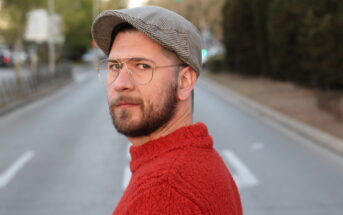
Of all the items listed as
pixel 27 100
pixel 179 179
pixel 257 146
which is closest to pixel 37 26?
pixel 27 100

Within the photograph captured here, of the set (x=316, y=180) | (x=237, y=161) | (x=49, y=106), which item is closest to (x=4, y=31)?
(x=49, y=106)

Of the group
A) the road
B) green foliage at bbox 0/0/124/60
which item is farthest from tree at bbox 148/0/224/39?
the road

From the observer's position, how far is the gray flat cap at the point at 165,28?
1500mm

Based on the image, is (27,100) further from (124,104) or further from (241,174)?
(124,104)

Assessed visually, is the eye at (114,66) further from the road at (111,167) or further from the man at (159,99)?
the road at (111,167)

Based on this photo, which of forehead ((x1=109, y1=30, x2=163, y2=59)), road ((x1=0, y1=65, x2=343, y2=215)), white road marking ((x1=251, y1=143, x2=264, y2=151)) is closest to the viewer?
forehead ((x1=109, y1=30, x2=163, y2=59))

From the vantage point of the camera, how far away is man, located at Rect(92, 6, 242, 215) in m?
1.42

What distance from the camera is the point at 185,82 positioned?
165cm

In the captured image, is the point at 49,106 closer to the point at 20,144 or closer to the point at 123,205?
the point at 20,144

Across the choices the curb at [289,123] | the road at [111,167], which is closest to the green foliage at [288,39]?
the curb at [289,123]

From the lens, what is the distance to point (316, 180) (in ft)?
23.5

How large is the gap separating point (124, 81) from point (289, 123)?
37.4 ft

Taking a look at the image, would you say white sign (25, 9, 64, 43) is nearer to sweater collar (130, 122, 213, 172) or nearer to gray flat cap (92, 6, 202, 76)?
gray flat cap (92, 6, 202, 76)

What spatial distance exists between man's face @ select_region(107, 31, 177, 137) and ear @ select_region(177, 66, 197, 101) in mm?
31
